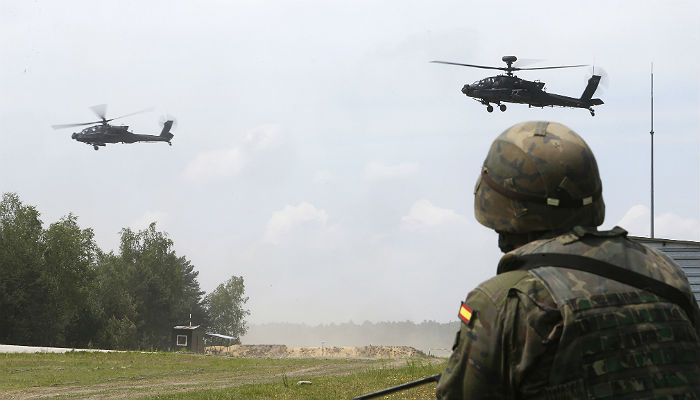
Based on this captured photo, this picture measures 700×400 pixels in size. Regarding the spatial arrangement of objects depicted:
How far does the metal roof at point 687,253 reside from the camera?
19719mm

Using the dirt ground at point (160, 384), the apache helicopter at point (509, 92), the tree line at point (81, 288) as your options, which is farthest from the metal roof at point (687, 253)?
the tree line at point (81, 288)

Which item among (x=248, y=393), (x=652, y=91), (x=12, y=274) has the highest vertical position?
(x=652, y=91)

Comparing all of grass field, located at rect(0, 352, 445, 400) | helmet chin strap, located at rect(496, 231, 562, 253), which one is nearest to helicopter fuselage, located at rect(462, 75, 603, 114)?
grass field, located at rect(0, 352, 445, 400)

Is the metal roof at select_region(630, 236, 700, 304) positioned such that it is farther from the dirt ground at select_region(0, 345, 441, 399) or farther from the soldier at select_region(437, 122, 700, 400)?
the soldier at select_region(437, 122, 700, 400)

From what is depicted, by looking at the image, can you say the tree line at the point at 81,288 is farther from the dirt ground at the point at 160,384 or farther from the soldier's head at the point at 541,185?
the soldier's head at the point at 541,185

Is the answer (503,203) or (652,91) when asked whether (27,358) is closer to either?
→ (652,91)

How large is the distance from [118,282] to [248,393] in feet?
239

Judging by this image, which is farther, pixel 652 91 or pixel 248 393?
pixel 652 91

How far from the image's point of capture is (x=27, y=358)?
98.8ft

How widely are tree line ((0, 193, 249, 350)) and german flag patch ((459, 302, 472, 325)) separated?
218 feet

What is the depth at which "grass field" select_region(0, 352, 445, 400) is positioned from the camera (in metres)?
16.8

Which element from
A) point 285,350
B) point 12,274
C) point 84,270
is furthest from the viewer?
point 84,270

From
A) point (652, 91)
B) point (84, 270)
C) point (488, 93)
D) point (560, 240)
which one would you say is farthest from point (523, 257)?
point (84, 270)

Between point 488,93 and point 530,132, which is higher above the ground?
point 488,93
